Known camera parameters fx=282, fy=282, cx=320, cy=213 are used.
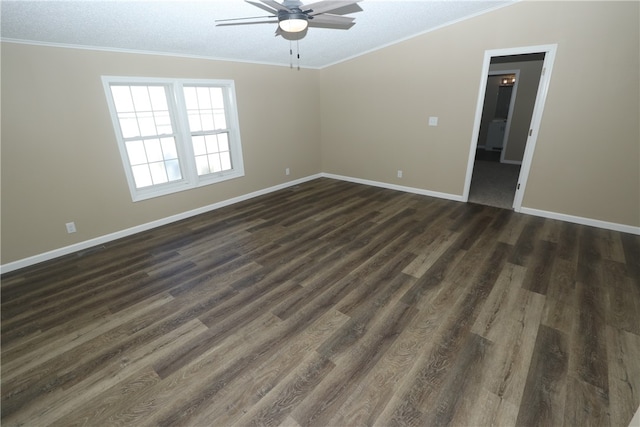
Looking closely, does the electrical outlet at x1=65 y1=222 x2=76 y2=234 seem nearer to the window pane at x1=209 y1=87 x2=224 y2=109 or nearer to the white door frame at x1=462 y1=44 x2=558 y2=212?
the window pane at x1=209 y1=87 x2=224 y2=109

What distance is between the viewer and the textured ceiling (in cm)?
236

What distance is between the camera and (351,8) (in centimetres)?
298

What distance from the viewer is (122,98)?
138 inches

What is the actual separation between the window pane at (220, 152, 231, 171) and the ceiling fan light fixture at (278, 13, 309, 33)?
9.19 feet

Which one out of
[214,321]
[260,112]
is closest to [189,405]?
[214,321]

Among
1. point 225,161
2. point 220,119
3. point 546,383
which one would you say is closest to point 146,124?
point 220,119

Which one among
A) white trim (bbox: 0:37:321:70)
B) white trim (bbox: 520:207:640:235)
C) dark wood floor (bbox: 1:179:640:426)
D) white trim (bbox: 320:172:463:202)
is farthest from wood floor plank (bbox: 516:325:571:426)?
white trim (bbox: 0:37:321:70)

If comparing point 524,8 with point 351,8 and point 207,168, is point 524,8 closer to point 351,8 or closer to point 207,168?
point 351,8

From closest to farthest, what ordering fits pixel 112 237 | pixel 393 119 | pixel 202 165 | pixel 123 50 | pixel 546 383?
pixel 546 383 < pixel 123 50 < pixel 112 237 < pixel 202 165 < pixel 393 119

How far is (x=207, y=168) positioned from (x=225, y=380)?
11.6ft

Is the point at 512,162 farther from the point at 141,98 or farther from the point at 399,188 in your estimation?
the point at 141,98

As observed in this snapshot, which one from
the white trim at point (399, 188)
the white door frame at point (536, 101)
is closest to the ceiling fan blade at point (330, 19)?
the white door frame at point (536, 101)

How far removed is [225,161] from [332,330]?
3.60m

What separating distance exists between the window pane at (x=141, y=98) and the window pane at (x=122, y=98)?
56mm
